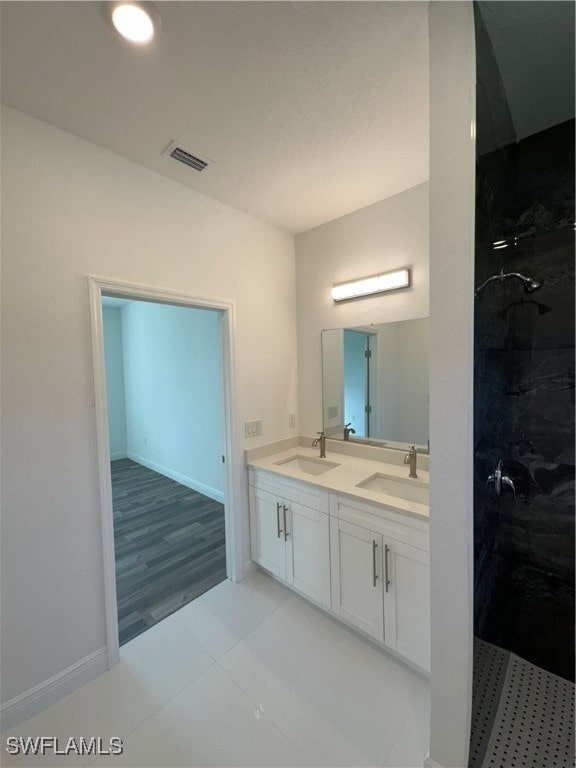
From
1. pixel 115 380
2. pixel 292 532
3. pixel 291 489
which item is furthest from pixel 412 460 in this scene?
pixel 115 380

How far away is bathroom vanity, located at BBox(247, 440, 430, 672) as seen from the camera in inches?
60.2

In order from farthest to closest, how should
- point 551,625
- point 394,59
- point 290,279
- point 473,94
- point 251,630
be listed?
point 290,279, point 251,630, point 551,625, point 394,59, point 473,94

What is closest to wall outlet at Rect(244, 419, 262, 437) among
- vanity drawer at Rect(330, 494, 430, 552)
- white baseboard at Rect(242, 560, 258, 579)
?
vanity drawer at Rect(330, 494, 430, 552)

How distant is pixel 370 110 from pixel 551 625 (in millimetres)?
2671

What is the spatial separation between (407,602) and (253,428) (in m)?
1.45

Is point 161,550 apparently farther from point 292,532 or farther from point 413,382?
point 413,382

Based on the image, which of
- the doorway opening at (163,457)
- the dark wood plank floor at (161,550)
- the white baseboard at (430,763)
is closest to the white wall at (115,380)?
the doorway opening at (163,457)

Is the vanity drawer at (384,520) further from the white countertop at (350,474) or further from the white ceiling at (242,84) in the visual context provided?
the white ceiling at (242,84)

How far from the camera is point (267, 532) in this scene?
7.39 ft

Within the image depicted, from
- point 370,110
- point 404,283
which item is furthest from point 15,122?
point 404,283

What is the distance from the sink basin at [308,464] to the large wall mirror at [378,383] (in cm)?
28

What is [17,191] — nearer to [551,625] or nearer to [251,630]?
[251,630]

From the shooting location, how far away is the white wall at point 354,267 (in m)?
2.05

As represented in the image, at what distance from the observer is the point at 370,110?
1426 millimetres
